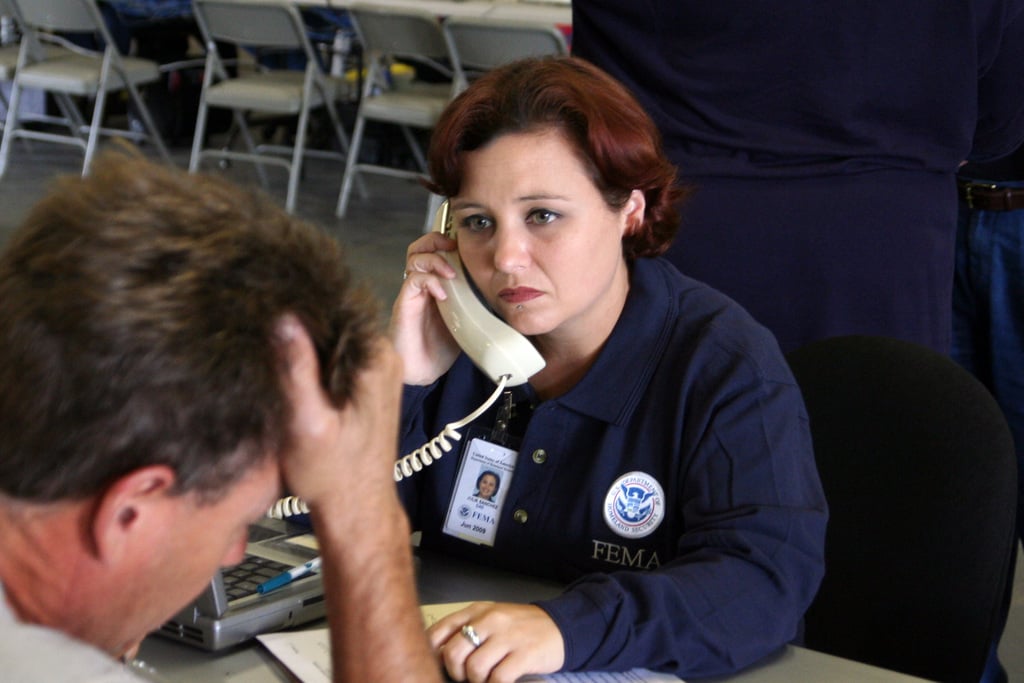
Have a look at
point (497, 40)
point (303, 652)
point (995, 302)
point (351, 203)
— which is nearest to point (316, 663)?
point (303, 652)

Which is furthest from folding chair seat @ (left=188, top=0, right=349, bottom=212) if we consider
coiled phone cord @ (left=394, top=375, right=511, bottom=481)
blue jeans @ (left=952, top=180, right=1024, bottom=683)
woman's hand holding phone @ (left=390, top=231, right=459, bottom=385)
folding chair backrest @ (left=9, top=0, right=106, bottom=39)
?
coiled phone cord @ (left=394, top=375, right=511, bottom=481)

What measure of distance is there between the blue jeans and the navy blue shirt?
1067mm

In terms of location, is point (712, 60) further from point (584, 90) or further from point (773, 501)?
point (773, 501)

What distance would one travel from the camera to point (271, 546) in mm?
1497

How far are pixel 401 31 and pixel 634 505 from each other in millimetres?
4431

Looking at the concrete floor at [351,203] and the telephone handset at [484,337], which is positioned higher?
the telephone handset at [484,337]

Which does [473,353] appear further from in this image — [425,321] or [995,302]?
[995,302]

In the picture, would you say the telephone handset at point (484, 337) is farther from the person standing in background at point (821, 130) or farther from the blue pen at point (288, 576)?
the person standing in background at point (821, 130)

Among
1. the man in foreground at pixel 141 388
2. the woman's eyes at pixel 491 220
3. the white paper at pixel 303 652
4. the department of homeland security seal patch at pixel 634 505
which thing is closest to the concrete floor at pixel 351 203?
the woman's eyes at pixel 491 220

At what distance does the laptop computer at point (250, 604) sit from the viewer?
127 cm

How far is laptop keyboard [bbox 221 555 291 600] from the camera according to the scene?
1.34 m

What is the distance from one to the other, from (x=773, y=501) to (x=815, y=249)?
86cm

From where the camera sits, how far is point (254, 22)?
5.97 meters

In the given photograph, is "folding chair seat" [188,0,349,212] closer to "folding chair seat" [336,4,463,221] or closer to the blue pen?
"folding chair seat" [336,4,463,221]
